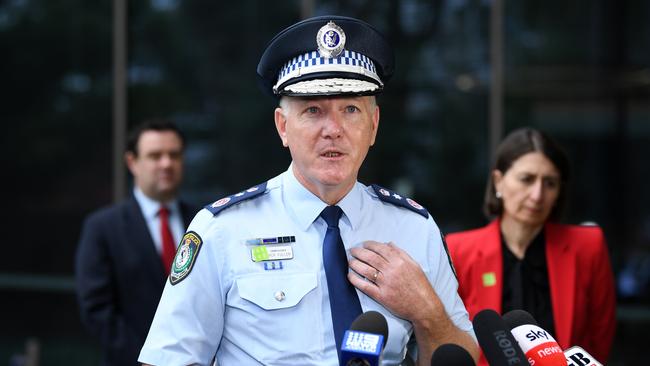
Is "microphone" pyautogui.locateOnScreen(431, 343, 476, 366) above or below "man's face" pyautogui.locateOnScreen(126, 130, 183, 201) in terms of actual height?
below

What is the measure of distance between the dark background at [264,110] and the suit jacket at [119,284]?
99.4 inches

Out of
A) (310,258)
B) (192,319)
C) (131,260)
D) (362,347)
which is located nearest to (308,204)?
(310,258)

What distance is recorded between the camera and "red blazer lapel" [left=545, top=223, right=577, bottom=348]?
354 centimetres

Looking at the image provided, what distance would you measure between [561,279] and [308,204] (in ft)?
5.53

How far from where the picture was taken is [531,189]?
3.71 meters

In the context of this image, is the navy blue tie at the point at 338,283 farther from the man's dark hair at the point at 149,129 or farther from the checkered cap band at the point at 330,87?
the man's dark hair at the point at 149,129

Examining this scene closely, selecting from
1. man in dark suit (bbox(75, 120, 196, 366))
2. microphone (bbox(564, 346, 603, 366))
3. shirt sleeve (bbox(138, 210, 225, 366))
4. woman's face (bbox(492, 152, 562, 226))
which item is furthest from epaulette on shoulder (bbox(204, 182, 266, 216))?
man in dark suit (bbox(75, 120, 196, 366))

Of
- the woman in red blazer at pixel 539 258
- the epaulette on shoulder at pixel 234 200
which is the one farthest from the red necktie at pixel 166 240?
the epaulette on shoulder at pixel 234 200

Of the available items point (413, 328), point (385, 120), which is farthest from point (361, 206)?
point (385, 120)

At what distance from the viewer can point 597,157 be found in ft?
21.7

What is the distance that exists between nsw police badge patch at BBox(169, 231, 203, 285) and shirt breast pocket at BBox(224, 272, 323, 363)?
12 cm

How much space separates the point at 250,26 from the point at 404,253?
4.91 metres

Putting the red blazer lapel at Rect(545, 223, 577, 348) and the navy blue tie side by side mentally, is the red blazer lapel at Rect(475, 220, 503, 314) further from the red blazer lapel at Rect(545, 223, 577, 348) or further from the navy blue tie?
the navy blue tie

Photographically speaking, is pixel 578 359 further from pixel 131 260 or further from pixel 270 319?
pixel 131 260
